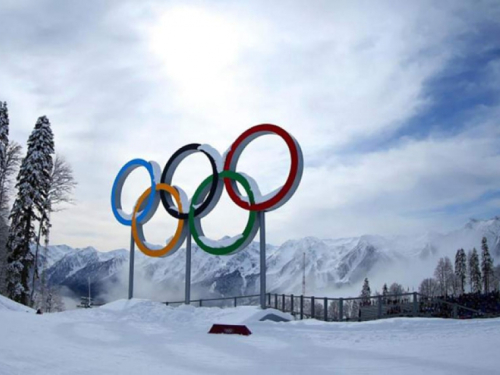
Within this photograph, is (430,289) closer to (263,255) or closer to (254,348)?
(263,255)

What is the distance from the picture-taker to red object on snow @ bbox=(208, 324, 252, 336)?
616 inches

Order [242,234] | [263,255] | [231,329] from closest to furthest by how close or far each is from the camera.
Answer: [231,329] < [263,255] < [242,234]

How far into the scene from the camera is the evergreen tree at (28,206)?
30078 mm

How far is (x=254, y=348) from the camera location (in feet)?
41.6

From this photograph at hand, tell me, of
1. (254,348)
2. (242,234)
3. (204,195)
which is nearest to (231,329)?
(254,348)

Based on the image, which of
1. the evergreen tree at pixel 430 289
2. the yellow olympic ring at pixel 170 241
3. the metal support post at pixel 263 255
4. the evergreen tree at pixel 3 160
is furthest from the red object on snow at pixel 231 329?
the evergreen tree at pixel 430 289

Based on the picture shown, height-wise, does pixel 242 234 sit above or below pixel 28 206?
below

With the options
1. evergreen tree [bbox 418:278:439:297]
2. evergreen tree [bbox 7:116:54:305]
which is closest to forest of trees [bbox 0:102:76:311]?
evergreen tree [bbox 7:116:54:305]

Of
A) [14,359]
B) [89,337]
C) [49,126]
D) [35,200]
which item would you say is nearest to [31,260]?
[35,200]

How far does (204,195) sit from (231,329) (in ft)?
30.8

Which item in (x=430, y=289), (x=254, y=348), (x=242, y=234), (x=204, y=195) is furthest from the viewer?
(x=430, y=289)

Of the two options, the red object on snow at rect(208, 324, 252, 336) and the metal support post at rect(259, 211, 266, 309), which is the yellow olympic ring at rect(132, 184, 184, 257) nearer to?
the metal support post at rect(259, 211, 266, 309)

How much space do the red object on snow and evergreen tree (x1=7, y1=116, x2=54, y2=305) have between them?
18.5m

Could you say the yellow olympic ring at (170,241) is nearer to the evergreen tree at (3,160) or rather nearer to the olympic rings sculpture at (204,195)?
the olympic rings sculpture at (204,195)
